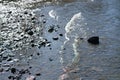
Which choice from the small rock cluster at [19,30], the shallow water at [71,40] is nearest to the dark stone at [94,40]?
the shallow water at [71,40]

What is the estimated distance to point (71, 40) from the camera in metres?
30.5

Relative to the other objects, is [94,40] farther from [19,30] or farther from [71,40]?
[19,30]

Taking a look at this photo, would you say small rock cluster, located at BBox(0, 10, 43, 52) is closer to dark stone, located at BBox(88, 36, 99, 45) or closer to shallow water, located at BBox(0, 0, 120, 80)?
shallow water, located at BBox(0, 0, 120, 80)

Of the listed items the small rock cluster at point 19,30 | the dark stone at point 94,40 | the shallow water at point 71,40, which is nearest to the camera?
the shallow water at point 71,40

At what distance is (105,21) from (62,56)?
31.3ft

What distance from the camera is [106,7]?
1592 inches

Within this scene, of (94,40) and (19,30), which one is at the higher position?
(19,30)

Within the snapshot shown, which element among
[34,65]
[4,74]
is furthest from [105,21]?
[4,74]

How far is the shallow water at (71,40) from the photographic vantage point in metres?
24.8

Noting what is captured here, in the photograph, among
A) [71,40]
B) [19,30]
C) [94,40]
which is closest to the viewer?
[94,40]

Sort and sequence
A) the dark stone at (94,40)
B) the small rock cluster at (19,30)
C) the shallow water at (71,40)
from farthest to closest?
the small rock cluster at (19,30)
the dark stone at (94,40)
the shallow water at (71,40)

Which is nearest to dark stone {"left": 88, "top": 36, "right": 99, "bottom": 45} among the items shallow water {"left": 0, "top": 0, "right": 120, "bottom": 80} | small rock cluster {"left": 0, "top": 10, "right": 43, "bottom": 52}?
shallow water {"left": 0, "top": 0, "right": 120, "bottom": 80}

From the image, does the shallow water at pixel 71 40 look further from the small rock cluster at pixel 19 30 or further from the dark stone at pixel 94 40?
the dark stone at pixel 94 40

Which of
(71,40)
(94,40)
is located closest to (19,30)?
(71,40)
